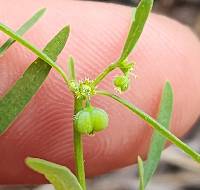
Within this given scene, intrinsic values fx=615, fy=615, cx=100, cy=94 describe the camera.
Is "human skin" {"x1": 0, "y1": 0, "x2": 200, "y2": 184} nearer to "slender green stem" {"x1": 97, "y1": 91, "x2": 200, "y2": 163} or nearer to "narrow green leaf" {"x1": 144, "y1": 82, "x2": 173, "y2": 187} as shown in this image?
"narrow green leaf" {"x1": 144, "y1": 82, "x2": 173, "y2": 187}

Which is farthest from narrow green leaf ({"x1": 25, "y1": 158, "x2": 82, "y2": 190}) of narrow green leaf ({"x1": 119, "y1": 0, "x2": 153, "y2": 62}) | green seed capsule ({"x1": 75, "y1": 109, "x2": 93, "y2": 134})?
narrow green leaf ({"x1": 119, "y1": 0, "x2": 153, "y2": 62})

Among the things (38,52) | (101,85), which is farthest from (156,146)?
(38,52)

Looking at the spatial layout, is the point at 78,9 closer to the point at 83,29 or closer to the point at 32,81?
the point at 83,29

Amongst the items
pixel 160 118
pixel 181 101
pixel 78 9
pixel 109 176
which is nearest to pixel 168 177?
pixel 109 176

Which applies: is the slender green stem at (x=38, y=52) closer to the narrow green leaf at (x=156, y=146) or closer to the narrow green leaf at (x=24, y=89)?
the narrow green leaf at (x=24, y=89)

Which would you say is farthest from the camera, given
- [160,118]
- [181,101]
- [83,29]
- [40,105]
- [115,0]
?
[115,0]

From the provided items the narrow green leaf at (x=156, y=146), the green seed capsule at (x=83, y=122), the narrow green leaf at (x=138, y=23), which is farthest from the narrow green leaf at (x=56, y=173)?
the narrow green leaf at (x=156, y=146)

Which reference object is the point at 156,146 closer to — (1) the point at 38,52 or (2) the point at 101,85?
(2) the point at 101,85
